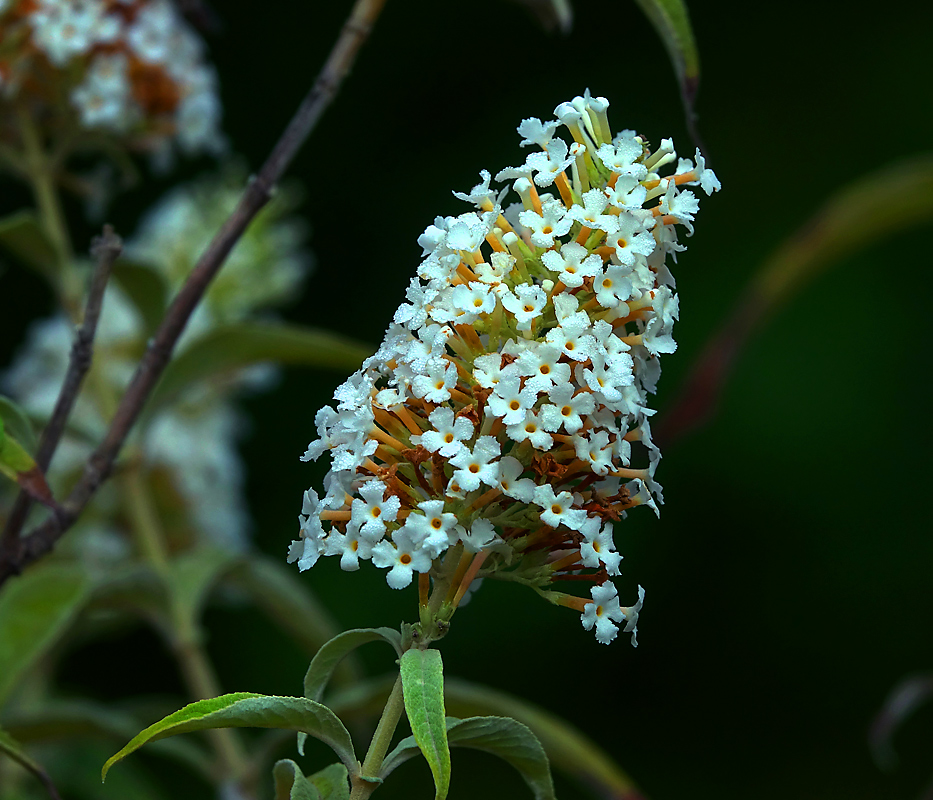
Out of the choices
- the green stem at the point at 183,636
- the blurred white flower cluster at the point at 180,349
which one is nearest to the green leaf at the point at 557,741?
the green stem at the point at 183,636

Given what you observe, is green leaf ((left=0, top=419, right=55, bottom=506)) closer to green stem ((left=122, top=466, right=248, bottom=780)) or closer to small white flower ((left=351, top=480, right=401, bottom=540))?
small white flower ((left=351, top=480, right=401, bottom=540))

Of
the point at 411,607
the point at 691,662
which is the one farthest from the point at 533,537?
the point at 691,662

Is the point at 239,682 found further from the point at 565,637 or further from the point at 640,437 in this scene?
the point at 640,437

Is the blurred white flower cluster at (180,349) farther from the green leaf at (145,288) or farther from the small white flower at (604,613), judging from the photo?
the small white flower at (604,613)

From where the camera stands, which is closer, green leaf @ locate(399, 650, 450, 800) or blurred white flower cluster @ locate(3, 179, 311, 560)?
green leaf @ locate(399, 650, 450, 800)

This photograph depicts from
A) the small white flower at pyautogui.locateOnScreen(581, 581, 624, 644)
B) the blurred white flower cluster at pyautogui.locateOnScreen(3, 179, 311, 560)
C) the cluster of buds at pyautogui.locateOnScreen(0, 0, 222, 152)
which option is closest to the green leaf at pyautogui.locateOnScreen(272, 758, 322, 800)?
the small white flower at pyautogui.locateOnScreen(581, 581, 624, 644)

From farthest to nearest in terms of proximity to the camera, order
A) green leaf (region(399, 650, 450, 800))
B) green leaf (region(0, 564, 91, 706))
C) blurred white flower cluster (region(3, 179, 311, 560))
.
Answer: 1. blurred white flower cluster (region(3, 179, 311, 560))
2. green leaf (region(0, 564, 91, 706))
3. green leaf (region(399, 650, 450, 800))

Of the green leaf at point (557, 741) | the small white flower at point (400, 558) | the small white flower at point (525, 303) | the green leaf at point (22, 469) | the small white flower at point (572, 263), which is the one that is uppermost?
the small white flower at point (572, 263)
